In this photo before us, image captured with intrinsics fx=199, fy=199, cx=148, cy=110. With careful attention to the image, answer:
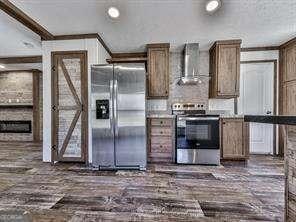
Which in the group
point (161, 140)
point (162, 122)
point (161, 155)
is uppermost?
point (162, 122)

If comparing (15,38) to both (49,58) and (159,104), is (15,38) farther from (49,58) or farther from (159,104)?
(159,104)

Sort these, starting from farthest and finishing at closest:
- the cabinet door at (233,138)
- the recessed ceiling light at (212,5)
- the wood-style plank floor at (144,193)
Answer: the cabinet door at (233,138) < the recessed ceiling light at (212,5) < the wood-style plank floor at (144,193)

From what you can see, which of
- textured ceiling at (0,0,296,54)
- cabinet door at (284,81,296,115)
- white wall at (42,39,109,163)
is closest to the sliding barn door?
white wall at (42,39,109,163)

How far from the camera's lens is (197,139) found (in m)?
3.84

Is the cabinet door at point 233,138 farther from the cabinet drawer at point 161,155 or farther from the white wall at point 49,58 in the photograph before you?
the white wall at point 49,58

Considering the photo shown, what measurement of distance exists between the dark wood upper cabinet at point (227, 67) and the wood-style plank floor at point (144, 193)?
1.50 metres

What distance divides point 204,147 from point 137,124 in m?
1.39

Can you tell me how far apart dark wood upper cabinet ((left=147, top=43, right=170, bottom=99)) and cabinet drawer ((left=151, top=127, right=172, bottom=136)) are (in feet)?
2.57

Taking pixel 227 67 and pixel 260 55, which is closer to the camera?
pixel 227 67

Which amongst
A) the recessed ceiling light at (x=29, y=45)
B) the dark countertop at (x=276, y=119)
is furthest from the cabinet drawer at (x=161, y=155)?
the recessed ceiling light at (x=29, y=45)

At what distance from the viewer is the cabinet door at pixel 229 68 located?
405cm

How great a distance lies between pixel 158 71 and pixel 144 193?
2.62m

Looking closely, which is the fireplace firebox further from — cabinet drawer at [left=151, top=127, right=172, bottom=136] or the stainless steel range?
the stainless steel range

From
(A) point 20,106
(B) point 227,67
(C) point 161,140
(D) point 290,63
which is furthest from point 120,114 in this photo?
(A) point 20,106
